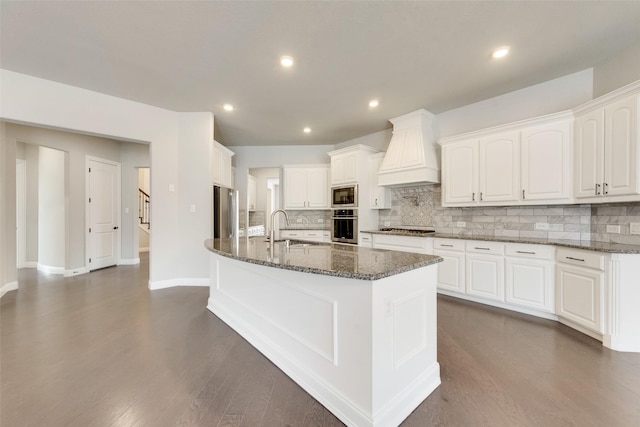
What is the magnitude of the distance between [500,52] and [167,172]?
4.51 meters

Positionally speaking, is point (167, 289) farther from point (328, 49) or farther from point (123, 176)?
point (328, 49)

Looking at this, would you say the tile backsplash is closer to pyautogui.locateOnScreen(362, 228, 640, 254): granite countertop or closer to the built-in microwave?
pyautogui.locateOnScreen(362, 228, 640, 254): granite countertop

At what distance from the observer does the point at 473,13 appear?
203 cm

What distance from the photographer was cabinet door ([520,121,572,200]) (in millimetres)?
2855

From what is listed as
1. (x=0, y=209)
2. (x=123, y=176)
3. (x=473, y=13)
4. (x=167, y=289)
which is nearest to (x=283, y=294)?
(x=473, y=13)

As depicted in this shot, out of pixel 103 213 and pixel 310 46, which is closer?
pixel 310 46

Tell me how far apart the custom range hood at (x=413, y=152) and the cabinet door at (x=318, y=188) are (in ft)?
5.61

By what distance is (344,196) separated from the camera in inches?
195

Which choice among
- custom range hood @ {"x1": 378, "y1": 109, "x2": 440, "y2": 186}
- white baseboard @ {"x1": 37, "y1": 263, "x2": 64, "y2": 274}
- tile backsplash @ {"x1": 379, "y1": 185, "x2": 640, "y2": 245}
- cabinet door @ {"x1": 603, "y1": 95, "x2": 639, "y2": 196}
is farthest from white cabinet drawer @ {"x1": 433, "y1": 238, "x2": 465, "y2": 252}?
white baseboard @ {"x1": 37, "y1": 263, "x2": 64, "y2": 274}

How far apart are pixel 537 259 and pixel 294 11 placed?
11.2 feet

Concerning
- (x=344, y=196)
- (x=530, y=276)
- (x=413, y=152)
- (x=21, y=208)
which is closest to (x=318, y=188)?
(x=344, y=196)

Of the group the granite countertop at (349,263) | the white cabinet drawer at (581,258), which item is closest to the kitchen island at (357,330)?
the granite countertop at (349,263)

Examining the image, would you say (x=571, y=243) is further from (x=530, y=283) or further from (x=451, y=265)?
(x=451, y=265)

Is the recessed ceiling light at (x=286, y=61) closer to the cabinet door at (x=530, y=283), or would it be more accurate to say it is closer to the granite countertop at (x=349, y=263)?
the granite countertop at (x=349, y=263)
